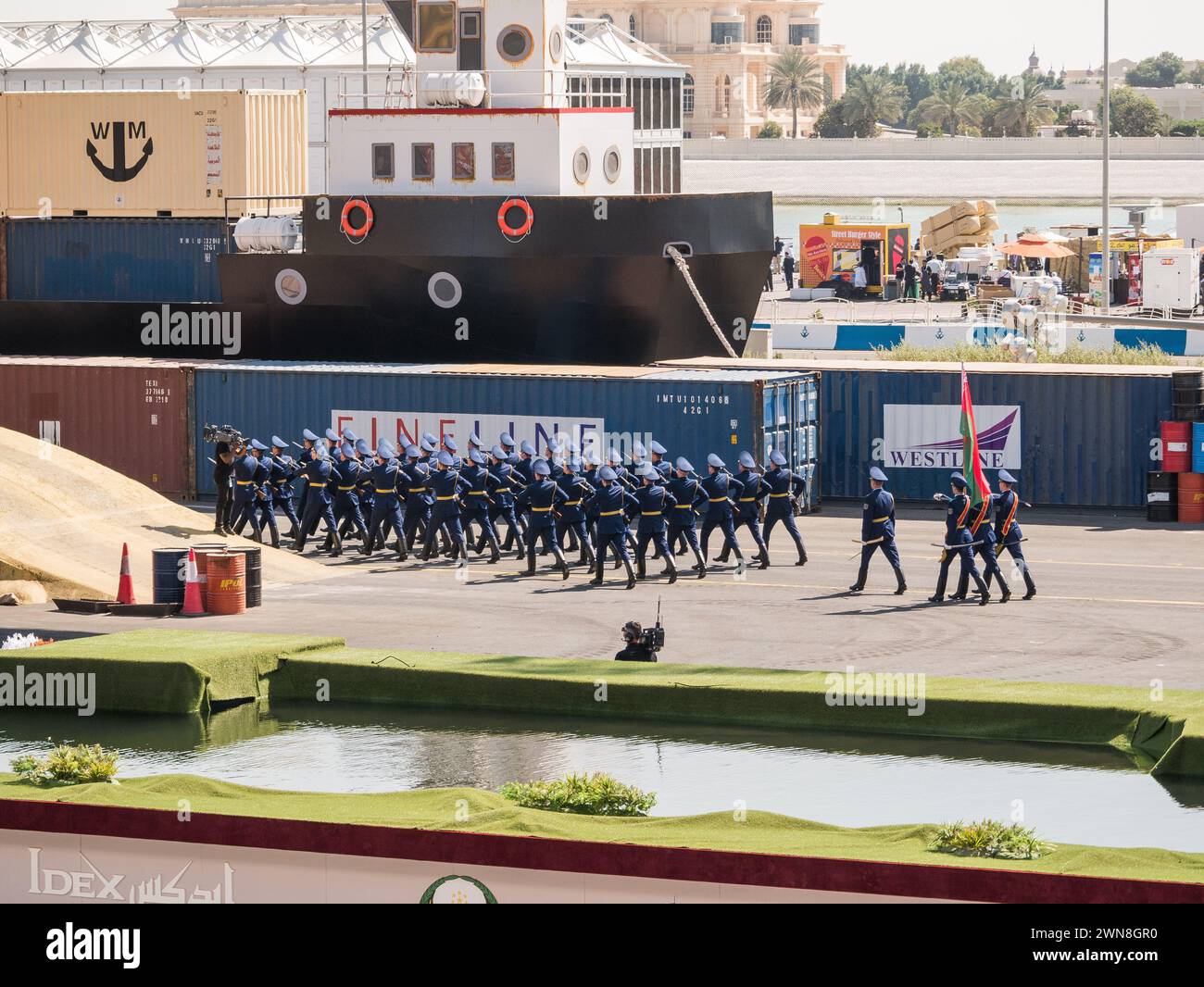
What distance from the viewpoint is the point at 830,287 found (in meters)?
71.6

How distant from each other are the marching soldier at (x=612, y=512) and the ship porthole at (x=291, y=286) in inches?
585

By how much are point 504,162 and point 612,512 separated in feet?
44.6

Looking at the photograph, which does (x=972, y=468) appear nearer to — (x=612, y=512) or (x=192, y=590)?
(x=612, y=512)

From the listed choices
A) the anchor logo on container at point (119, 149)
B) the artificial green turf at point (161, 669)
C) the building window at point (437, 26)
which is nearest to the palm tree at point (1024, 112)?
the anchor logo on container at point (119, 149)

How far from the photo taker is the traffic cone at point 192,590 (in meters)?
25.0

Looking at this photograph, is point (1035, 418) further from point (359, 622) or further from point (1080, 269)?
point (1080, 269)

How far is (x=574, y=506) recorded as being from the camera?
92.7ft

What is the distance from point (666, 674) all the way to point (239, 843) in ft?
22.3

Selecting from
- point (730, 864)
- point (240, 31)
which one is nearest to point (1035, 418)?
point (730, 864)

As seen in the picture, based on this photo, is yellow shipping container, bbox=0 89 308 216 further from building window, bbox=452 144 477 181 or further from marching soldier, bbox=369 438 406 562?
marching soldier, bbox=369 438 406 562

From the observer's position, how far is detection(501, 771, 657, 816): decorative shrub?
45.7ft

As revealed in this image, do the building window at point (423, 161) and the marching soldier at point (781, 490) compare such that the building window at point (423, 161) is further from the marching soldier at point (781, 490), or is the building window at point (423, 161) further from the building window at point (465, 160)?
the marching soldier at point (781, 490)

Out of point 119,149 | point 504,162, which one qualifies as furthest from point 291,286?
point 119,149
